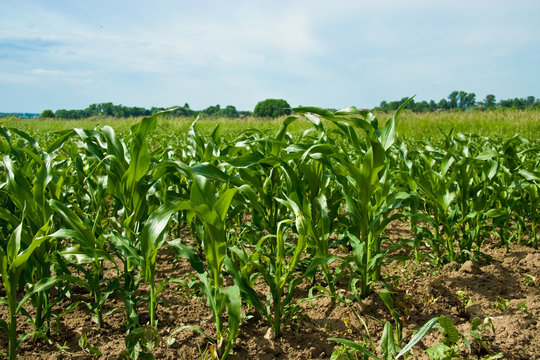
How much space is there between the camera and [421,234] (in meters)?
2.20

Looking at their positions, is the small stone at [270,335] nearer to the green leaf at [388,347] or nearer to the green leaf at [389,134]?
the green leaf at [388,347]

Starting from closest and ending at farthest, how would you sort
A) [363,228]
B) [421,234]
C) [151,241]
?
[151,241], [363,228], [421,234]

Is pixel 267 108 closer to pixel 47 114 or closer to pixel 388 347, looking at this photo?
pixel 47 114

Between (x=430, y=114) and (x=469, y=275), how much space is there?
14.8m

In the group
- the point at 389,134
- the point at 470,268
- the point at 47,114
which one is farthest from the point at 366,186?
the point at 47,114

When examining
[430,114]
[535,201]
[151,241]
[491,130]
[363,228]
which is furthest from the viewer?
[430,114]

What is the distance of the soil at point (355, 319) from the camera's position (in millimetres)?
1496

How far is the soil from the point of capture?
1.50 meters

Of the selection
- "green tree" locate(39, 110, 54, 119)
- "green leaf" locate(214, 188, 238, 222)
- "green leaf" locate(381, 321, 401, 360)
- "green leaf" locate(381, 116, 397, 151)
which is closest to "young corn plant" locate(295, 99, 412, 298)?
"green leaf" locate(381, 116, 397, 151)

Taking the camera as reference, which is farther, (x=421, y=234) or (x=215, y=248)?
(x=421, y=234)

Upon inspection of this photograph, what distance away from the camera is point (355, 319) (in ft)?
5.66

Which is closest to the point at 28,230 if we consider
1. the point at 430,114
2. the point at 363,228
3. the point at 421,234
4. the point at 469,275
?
the point at 363,228

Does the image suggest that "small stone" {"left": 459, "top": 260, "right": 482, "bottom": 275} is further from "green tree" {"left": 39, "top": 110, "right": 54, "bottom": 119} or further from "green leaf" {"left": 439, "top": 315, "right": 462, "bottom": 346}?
"green tree" {"left": 39, "top": 110, "right": 54, "bottom": 119}

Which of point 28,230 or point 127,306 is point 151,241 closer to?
point 127,306
